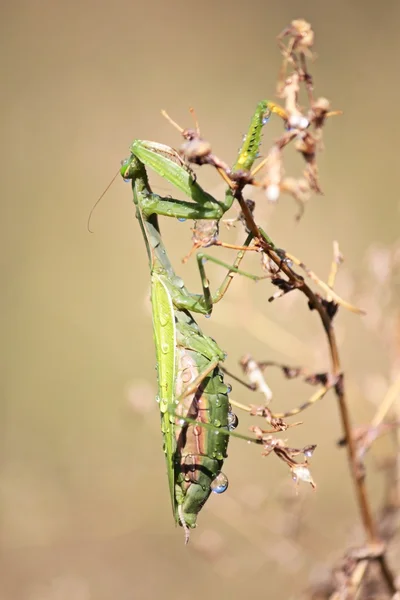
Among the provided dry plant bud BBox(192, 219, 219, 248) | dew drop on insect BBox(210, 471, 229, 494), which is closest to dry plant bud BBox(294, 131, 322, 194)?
dry plant bud BBox(192, 219, 219, 248)

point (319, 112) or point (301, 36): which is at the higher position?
point (301, 36)

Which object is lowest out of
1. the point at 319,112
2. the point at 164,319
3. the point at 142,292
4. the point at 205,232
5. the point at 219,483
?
the point at 219,483

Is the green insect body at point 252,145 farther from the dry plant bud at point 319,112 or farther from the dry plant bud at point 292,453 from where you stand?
the dry plant bud at point 292,453

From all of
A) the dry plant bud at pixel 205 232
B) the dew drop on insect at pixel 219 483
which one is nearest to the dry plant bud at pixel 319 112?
the dry plant bud at pixel 205 232

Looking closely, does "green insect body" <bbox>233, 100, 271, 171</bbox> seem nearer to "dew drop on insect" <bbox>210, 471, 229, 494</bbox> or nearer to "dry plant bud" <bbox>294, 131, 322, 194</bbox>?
"dry plant bud" <bbox>294, 131, 322, 194</bbox>

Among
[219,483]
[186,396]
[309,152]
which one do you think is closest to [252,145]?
[309,152]

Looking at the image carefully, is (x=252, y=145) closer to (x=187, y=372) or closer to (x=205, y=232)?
(x=205, y=232)
